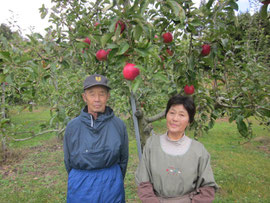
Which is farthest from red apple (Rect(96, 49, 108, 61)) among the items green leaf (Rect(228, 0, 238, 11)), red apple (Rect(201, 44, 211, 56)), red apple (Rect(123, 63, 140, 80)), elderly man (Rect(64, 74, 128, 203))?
green leaf (Rect(228, 0, 238, 11))

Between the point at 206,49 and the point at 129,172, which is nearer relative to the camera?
the point at 206,49

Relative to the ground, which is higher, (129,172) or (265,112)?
(265,112)

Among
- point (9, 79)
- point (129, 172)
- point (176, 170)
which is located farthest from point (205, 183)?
point (129, 172)

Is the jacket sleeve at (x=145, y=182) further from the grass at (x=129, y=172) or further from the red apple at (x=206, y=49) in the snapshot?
the grass at (x=129, y=172)

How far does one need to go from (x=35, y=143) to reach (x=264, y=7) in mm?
7009

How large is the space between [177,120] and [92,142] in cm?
65

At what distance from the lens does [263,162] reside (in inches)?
196

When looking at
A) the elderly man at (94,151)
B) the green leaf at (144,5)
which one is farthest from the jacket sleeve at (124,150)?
the green leaf at (144,5)

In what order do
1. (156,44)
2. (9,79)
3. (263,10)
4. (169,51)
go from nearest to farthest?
(263,10) < (9,79) < (156,44) < (169,51)

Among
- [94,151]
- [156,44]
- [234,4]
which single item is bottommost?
[94,151]

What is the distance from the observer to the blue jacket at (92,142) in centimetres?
156

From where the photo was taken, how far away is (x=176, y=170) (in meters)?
1.30

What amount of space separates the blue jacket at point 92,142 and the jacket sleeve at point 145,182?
309 mm

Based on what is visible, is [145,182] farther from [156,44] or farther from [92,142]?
[156,44]
